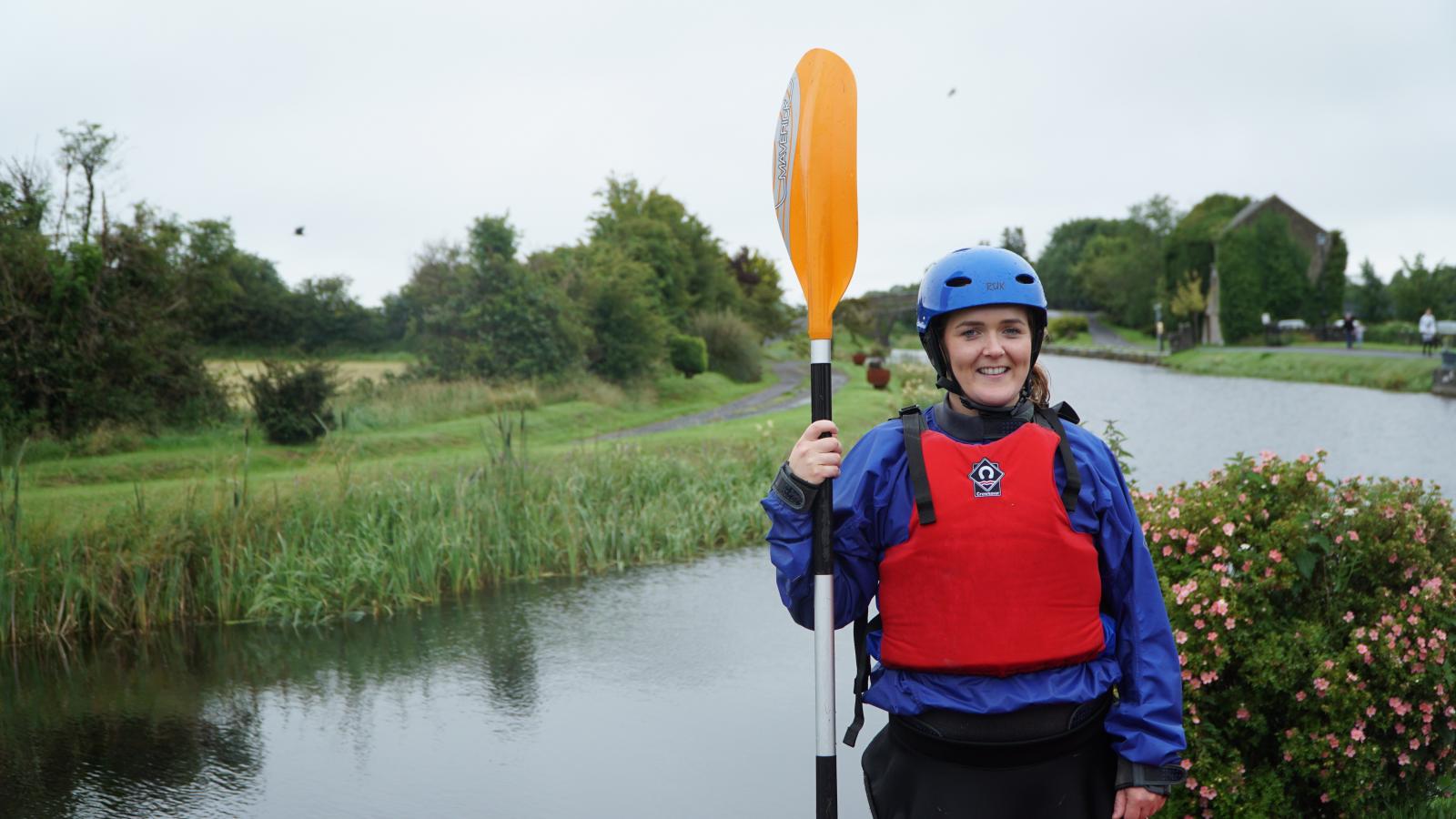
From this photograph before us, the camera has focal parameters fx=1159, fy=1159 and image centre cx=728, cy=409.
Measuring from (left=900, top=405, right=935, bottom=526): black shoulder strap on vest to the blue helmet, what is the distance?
126 millimetres

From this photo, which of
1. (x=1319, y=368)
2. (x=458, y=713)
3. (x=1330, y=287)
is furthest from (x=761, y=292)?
(x=458, y=713)

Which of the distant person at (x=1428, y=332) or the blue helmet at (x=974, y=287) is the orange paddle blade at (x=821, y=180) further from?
the distant person at (x=1428, y=332)

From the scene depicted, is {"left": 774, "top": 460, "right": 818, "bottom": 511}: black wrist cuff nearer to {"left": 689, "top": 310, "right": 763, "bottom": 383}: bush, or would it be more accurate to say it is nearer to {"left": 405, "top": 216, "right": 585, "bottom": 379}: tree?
{"left": 405, "top": 216, "right": 585, "bottom": 379}: tree

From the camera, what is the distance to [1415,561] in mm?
4008

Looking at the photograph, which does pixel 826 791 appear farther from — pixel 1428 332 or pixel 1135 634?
pixel 1428 332

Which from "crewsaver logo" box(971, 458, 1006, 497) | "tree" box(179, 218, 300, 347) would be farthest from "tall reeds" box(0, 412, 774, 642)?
"tree" box(179, 218, 300, 347)

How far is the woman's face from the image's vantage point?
8.63ft

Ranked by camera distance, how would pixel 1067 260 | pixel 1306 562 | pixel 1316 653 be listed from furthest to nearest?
1. pixel 1067 260
2. pixel 1306 562
3. pixel 1316 653

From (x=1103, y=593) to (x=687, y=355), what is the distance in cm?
2900

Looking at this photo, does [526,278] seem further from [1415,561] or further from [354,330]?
[1415,561]

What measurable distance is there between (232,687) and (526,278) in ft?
61.9

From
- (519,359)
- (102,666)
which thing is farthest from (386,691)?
(519,359)

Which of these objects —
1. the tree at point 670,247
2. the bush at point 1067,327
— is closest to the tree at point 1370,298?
the bush at point 1067,327

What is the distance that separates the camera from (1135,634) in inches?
99.7
